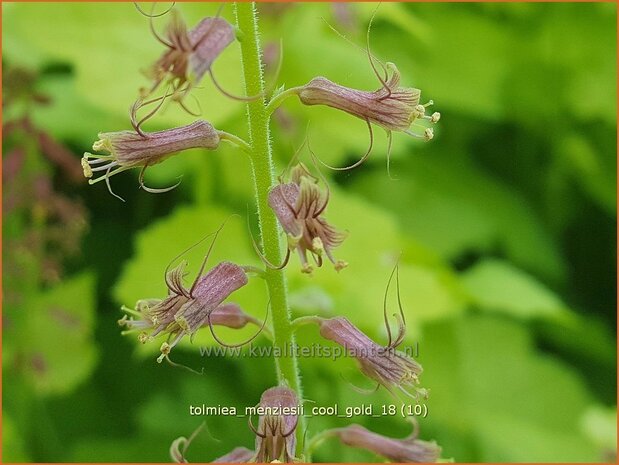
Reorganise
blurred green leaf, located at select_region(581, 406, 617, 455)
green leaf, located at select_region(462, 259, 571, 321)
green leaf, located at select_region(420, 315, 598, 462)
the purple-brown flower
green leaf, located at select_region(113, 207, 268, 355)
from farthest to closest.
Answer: green leaf, located at select_region(420, 315, 598, 462)
green leaf, located at select_region(462, 259, 571, 321)
blurred green leaf, located at select_region(581, 406, 617, 455)
green leaf, located at select_region(113, 207, 268, 355)
the purple-brown flower

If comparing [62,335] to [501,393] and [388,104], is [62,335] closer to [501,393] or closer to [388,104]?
[501,393]

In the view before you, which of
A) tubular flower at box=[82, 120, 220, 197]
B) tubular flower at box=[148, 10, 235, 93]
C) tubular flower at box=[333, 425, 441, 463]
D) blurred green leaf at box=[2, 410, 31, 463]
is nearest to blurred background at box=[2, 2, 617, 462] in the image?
blurred green leaf at box=[2, 410, 31, 463]

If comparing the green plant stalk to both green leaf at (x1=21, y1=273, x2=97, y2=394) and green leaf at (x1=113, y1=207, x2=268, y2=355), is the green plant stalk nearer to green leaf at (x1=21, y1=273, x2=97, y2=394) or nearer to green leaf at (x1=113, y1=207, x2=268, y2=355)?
green leaf at (x1=113, y1=207, x2=268, y2=355)

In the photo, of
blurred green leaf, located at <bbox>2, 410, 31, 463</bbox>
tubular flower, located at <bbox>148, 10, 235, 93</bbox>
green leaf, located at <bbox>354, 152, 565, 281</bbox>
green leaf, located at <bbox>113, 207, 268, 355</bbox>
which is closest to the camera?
tubular flower, located at <bbox>148, 10, 235, 93</bbox>

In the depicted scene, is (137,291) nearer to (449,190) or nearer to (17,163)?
(17,163)

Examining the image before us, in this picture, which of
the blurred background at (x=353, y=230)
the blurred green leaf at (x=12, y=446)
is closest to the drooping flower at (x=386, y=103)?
the blurred background at (x=353, y=230)

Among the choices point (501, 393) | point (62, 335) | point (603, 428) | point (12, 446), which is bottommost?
point (12, 446)

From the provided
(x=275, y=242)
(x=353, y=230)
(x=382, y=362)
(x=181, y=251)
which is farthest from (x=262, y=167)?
(x=353, y=230)

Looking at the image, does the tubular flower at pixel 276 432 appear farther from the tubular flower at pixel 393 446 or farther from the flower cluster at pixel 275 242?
the tubular flower at pixel 393 446
